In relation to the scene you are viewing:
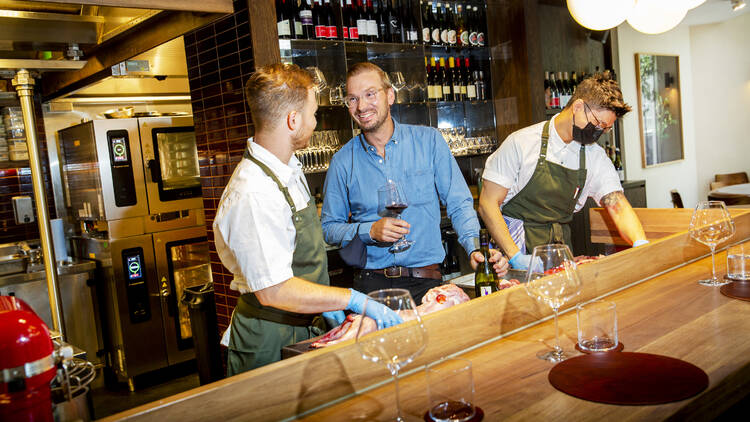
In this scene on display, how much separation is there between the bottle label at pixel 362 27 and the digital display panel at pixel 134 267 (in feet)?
7.66

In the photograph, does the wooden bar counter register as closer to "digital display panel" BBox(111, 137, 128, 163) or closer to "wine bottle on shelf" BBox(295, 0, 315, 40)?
"wine bottle on shelf" BBox(295, 0, 315, 40)

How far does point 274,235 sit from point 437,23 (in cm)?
380

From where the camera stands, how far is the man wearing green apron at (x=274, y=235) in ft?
5.65

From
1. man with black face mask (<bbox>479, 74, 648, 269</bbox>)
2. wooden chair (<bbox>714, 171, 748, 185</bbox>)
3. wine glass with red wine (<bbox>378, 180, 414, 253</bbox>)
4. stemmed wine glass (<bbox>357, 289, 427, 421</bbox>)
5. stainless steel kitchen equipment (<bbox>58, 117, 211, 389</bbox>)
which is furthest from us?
wooden chair (<bbox>714, 171, 748, 185</bbox>)

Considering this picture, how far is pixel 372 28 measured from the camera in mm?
4391

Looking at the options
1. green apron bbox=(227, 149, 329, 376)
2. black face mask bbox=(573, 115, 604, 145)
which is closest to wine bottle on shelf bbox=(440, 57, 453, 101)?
black face mask bbox=(573, 115, 604, 145)

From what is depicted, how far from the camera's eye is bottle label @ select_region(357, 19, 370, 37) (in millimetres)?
4312

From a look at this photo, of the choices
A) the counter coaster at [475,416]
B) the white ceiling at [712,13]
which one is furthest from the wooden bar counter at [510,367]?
the white ceiling at [712,13]

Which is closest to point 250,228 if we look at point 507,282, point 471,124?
point 507,282

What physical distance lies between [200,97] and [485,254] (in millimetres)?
2329

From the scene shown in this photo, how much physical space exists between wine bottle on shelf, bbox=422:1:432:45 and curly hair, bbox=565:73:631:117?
2.22 meters

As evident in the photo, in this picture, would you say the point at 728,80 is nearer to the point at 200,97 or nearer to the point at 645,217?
the point at 645,217

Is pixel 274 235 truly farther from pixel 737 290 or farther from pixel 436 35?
pixel 436 35

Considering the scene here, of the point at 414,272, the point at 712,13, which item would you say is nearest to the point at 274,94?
the point at 414,272
